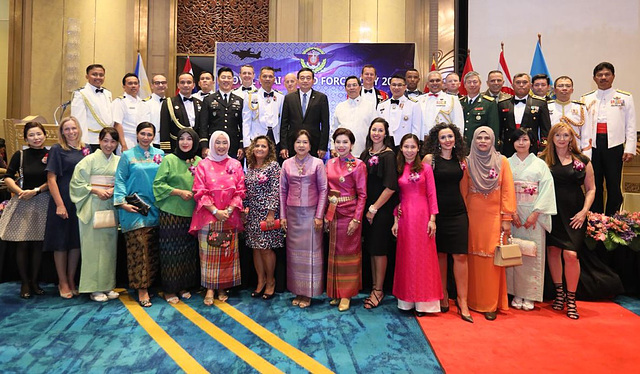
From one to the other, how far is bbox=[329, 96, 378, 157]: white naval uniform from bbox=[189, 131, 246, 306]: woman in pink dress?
149 cm

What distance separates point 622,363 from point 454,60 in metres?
6.91

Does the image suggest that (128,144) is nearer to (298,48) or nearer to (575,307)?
(298,48)

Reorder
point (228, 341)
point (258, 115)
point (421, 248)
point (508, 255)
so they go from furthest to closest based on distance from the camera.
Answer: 1. point (258, 115)
2. point (421, 248)
3. point (508, 255)
4. point (228, 341)

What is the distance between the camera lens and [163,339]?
121 inches

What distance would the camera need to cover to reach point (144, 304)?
12.5ft

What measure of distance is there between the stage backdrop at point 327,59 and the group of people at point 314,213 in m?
4.08

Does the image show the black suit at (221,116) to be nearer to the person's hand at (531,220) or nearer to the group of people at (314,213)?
the group of people at (314,213)

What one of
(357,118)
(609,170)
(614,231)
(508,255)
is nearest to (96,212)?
(357,118)

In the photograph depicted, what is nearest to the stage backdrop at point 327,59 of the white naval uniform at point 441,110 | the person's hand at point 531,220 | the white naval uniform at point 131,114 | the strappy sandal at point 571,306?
the white naval uniform at point 131,114

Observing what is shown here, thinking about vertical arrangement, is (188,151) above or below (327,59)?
below

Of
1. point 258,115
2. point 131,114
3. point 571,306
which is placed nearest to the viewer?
point 571,306

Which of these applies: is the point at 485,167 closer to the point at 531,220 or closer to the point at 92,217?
the point at 531,220

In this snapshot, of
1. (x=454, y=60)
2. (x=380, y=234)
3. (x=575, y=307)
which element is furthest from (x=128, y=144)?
(x=454, y=60)

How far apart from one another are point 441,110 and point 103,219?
148 inches
